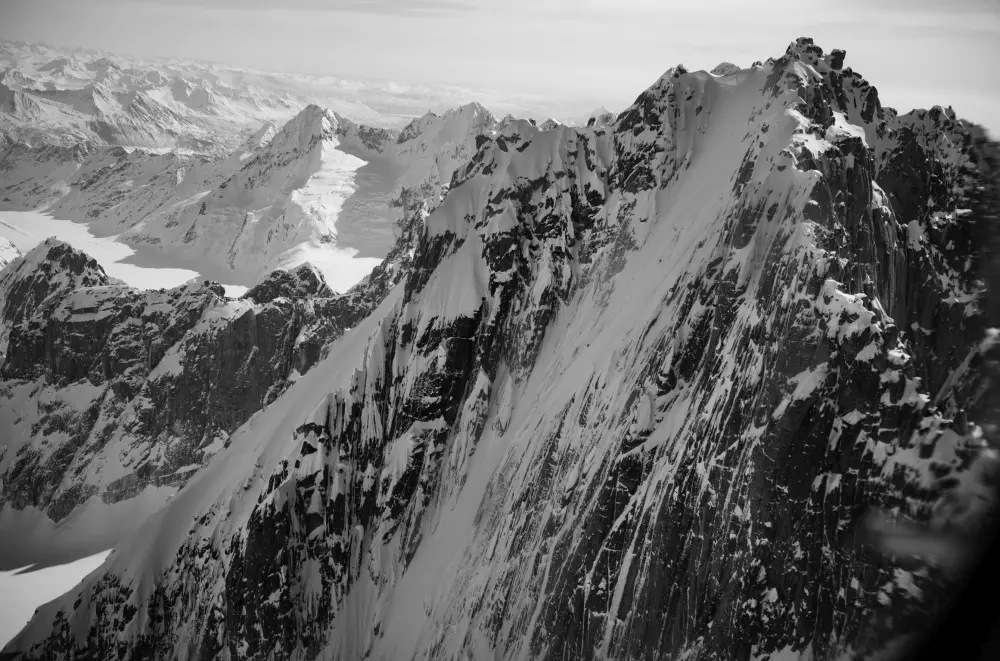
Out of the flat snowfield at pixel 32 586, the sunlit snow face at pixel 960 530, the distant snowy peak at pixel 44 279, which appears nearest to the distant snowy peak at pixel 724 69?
the sunlit snow face at pixel 960 530

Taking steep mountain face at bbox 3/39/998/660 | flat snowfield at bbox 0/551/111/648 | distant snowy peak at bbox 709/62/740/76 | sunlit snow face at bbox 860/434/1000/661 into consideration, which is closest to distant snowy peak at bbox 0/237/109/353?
flat snowfield at bbox 0/551/111/648

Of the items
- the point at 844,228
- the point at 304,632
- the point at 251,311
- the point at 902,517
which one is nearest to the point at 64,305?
the point at 251,311

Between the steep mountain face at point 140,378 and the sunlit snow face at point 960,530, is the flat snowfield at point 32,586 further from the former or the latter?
the sunlit snow face at point 960,530

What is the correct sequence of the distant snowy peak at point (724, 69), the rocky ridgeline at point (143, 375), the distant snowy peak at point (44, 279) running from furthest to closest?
the distant snowy peak at point (44, 279)
the rocky ridgeline at point (143, 375)
the distant snowy peak at point (724, 69)

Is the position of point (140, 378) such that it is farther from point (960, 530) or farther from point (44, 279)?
point (960, 530)

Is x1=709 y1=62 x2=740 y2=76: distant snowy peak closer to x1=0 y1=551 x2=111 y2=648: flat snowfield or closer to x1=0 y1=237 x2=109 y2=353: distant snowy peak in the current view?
x1=0 y1=551 x2=111 y2=648: flat snowfield

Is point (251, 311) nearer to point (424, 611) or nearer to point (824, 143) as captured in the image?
point (424, 611)

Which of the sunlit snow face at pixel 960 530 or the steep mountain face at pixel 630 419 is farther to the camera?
the steep mountain face at pixel 630 419
